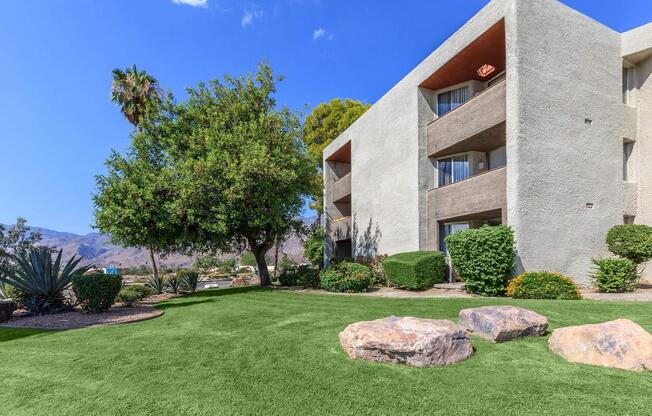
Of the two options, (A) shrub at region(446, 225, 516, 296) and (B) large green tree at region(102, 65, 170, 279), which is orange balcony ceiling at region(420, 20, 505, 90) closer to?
(A) shrub at region(446, 225, 516, 296)

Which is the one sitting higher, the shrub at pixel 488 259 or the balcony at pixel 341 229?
the balcony at pixel 341 229

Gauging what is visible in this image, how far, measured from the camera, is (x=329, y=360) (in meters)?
5.02

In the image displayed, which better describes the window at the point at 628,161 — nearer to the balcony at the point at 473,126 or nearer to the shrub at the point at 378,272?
the balcony at the point at 473,126

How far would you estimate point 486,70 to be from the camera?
1494cm

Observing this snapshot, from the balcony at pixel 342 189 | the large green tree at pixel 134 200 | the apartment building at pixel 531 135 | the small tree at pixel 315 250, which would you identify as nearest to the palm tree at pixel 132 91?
the large green tree at pixel 134 200

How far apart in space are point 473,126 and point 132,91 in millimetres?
23180

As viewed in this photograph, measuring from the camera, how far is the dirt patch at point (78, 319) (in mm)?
8922

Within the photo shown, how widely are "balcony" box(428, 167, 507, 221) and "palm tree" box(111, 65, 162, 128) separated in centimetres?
2123

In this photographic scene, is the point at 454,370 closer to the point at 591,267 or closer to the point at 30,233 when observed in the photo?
the point at 591,267

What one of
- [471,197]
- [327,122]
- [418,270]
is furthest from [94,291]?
[327,122]

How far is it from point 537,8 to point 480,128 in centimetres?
456

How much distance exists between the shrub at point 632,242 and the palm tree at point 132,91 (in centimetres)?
2758

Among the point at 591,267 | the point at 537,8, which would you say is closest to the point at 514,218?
the point at 591,267

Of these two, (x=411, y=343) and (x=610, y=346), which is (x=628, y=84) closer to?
(x=610, y=346)
